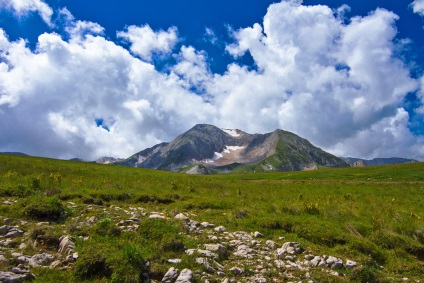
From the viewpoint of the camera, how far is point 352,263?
10.8 meters

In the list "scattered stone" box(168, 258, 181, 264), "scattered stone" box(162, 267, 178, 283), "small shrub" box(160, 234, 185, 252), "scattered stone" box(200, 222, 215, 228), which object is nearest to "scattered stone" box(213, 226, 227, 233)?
"scattered stone" box(200, 222, 215, 228)

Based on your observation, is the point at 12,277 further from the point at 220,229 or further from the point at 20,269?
the point at 220,229

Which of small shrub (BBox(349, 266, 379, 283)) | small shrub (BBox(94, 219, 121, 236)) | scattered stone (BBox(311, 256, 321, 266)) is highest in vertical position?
small shrub (BBox(94, 219, 121, 236))

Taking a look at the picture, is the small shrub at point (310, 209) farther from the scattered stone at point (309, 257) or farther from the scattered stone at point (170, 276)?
the scattered stone at point (170, 276)

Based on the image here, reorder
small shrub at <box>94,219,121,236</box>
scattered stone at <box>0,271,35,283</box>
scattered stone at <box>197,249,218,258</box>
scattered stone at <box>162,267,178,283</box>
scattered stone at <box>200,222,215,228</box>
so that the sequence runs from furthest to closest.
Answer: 1. scattered stone at <box>200,222,215,228</box>
2. small shrub at <box>94,219,121,236</box>
3. scattered stone at <box>197,249,218,258</box>
4. scattered stone at <box>162,267,178,283</box>
5. scattered stone at <box>0,271,35,283</box>

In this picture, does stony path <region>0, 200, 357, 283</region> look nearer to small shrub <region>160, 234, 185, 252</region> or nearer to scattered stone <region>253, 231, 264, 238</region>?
scattered stone <region>253, 231, 264, 238</region>

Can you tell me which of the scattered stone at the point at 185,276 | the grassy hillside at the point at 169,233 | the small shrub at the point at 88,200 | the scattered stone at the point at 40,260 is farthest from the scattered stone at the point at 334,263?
the small shrub at the point at 88,200

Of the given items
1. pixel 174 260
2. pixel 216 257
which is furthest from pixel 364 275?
pixel 174 260

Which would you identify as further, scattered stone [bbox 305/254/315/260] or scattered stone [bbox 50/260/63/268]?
scattered stone [bbox 305/254/315/260]

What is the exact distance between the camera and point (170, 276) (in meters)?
8.76

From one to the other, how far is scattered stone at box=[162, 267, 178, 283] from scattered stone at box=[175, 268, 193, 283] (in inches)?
7.8

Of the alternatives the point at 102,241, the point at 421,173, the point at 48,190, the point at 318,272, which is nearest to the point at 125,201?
the point at 48,190

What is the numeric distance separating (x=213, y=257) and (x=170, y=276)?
2061 millimetres

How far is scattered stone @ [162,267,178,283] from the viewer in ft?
28.4
